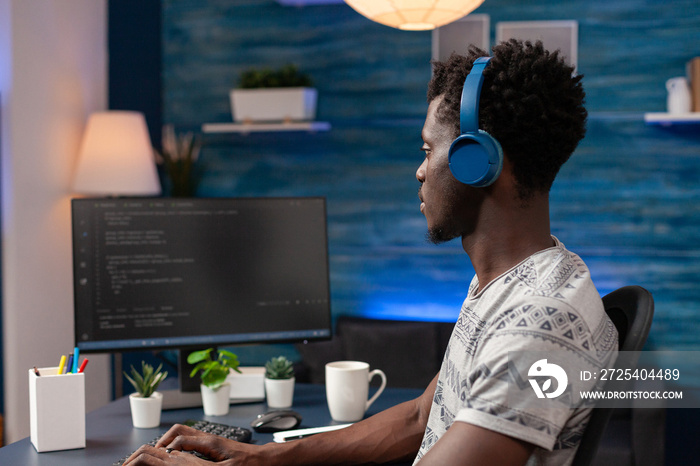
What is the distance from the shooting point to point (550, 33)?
3.06 meters

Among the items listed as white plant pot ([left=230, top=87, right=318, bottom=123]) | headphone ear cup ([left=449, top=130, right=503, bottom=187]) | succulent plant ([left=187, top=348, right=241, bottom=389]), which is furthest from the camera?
white plant pot ([left=230, top=87, right=318, bottom=123])

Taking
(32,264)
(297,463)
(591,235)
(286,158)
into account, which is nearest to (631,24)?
(591,235)

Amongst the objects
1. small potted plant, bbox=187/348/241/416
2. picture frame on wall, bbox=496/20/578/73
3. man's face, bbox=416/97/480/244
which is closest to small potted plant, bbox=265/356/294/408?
small potted plant, bbox=187/348/241/416

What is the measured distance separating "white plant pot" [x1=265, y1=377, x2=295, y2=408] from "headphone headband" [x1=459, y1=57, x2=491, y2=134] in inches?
34.3

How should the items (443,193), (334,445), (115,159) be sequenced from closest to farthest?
(443,193), (334,445), (115,159)

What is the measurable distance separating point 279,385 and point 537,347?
2.98ft

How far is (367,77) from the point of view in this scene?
325cm

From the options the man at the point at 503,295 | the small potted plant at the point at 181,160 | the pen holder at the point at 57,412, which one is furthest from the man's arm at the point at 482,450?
the small potted plant at the point at 181,160

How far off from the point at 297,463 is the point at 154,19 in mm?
2795

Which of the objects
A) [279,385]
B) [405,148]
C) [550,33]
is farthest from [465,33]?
[279,385]

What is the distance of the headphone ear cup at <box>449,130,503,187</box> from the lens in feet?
3.28

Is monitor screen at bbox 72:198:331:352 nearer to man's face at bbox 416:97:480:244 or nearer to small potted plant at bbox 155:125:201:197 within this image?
man's face at bbox 416:97:480:244

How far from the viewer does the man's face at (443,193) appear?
109 cm

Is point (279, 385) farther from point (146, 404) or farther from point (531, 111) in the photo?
point (531, 111)
